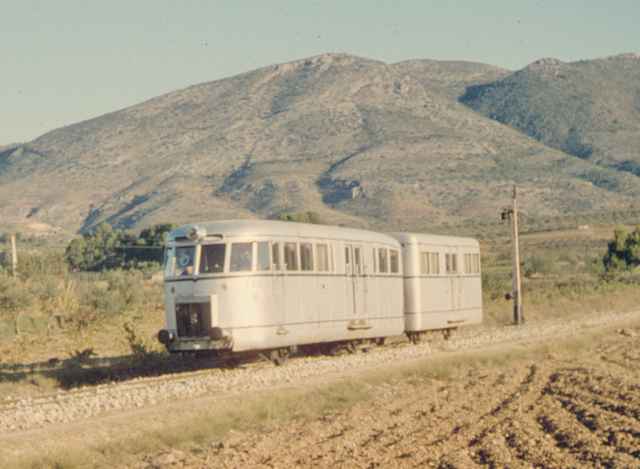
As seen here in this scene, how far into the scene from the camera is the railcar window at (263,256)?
20.6m

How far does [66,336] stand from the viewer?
29906 millimetres

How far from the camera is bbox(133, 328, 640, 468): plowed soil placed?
11.1 metres

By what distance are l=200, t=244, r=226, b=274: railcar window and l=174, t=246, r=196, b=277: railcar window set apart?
0.21 m

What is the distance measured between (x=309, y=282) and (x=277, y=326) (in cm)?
143

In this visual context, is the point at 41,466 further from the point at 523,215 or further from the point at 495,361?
the point at 523,215

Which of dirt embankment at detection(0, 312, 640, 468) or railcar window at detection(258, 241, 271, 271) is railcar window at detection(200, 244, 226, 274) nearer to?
railcar window at detection(258, 241, 271, 271)

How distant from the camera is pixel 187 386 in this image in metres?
18.2

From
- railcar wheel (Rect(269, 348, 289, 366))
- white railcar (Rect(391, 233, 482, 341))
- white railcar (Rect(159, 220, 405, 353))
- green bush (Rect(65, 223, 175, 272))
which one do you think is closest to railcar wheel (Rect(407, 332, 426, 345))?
white railcar (Rect(391, 233, 482, 341))

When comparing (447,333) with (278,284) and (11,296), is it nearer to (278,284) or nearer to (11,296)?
(278,284)

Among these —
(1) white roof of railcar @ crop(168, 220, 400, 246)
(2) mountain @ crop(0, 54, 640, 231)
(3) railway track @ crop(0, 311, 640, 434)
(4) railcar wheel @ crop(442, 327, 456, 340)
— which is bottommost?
(4) railcar wheel @ crop(442, 327, 456, 340)

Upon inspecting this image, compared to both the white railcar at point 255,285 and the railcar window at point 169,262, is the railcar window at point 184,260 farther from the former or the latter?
the railcar window at point 169,262

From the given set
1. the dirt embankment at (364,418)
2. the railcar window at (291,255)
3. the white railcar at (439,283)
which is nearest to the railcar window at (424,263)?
the white railcar at (439,283)

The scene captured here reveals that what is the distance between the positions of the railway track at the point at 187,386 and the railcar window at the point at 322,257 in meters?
1.85

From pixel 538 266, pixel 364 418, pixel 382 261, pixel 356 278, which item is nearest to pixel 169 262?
pixel 356 278
